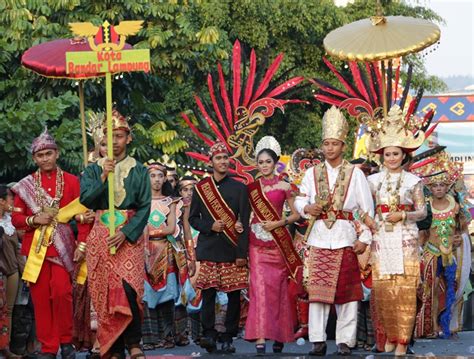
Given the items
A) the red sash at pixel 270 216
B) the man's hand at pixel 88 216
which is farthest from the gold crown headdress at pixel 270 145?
the man's hand at pixel 88 216

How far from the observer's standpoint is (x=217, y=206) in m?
12.7

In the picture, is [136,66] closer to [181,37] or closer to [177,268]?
[177,268]

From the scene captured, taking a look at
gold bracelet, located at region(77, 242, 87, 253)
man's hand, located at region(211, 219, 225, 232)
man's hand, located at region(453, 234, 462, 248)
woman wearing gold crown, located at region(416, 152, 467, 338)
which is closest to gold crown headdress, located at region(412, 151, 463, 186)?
woman wearing gold crown, located at region(416, 152, 467, 338)

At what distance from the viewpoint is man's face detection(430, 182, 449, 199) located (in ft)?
49.6

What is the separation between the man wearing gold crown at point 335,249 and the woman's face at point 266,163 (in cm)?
91

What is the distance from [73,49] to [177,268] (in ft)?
10.2

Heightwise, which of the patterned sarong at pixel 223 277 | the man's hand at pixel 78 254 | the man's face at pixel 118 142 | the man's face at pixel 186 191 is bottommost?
the patterned sarong at pixel 223 277

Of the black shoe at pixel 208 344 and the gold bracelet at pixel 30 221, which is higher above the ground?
the gold bracelet at pixel 30 221

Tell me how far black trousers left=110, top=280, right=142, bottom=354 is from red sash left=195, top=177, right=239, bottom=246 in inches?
70.8

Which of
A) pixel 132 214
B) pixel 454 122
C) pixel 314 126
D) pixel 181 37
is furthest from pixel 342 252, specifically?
pixel 454 122

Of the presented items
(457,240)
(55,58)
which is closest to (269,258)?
(55,58)

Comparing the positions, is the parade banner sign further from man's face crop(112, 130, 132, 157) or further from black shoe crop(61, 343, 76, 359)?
black shoe crop(61, 343, 76, 359)

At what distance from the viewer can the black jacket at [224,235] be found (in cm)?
1260

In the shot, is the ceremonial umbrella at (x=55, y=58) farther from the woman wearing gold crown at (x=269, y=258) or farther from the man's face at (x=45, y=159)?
the woman wearing gold crown at (x=269, y=258)
